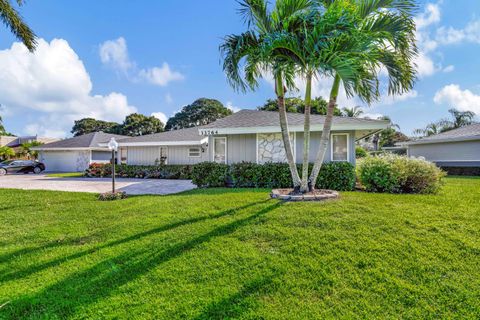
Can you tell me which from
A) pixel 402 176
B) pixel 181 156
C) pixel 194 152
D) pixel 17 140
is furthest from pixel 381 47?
pixel 17 140

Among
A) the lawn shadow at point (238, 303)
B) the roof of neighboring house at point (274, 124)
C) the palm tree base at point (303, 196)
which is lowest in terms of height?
the lawn shadow at point (238, 303)

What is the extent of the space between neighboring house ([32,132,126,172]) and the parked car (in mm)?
1632

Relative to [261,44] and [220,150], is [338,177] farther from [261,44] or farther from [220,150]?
[220,150]

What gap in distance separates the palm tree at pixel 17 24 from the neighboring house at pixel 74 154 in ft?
51.7

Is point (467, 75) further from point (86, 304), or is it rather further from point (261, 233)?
point (86, 304)

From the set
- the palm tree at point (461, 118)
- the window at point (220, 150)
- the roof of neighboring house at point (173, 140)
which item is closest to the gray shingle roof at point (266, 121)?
the window at point (220, 150)

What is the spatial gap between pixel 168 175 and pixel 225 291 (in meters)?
16.5

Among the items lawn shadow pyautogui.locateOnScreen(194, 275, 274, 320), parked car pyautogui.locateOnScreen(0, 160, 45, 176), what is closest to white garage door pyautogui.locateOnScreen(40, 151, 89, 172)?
parked car pyautogui.locateOnScreen(0, 160, 45, 176)

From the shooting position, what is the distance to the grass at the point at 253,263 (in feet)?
10.4

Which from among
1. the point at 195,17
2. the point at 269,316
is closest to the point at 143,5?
the point at 195,17

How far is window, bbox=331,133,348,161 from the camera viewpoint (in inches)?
477

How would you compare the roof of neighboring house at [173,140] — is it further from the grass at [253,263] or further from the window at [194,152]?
the grass at [253,263]

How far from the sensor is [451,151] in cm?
2098

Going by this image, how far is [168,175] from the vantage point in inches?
751
